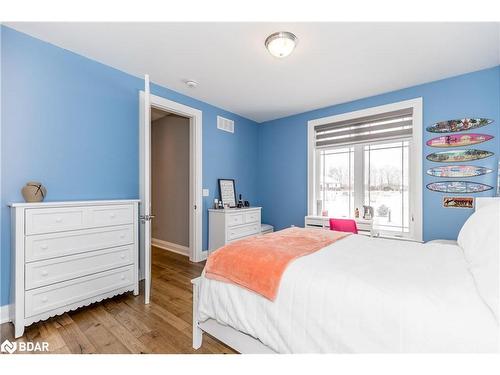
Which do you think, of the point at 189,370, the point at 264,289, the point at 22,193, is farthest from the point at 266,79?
the point at 189,370

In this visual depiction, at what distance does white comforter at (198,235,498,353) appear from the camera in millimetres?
957

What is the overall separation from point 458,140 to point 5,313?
4937 mm


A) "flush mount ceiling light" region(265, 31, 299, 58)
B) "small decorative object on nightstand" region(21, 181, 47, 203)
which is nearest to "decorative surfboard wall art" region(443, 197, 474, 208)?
"flush mount ceiling light" region(265, 31, 299, 58)

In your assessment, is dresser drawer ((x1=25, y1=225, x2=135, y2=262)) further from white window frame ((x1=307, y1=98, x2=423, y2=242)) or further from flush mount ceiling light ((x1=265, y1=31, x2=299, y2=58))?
white window frame ((x1=307, y1=98, x2=423, y2=242))

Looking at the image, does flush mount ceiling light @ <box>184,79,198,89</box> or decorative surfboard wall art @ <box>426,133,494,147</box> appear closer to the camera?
decorative surfboard wall art @ <box>426,133,494,147</box>

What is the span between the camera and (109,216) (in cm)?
233

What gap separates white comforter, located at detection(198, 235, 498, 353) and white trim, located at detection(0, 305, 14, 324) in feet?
5.62

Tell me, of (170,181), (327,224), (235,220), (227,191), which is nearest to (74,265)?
(235,220)

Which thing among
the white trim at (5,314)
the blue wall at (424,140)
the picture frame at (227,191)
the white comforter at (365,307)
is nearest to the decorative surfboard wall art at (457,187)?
the blue wall at (424,140)

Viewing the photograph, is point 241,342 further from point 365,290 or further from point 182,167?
point 182,167

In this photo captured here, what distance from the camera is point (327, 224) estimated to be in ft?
12.1

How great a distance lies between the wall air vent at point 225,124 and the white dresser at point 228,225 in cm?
144

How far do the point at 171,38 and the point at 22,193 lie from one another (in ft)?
6.18

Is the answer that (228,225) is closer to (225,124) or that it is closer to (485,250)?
(225,124)
